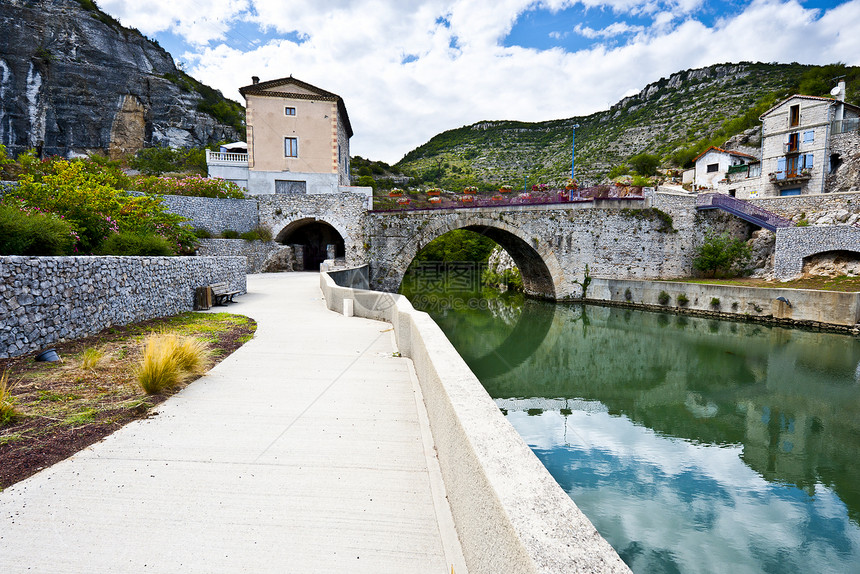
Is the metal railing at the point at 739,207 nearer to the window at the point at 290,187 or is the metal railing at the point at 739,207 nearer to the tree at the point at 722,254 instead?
the tree at the point at 722,254

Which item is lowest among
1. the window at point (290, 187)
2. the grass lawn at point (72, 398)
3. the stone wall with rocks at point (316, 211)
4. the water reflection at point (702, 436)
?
Answer: the water reflection at point (702, 436)

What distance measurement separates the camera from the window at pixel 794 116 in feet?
87.0

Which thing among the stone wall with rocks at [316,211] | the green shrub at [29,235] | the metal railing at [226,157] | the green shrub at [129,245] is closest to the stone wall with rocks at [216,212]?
the stone wall with rocks at [316,211]

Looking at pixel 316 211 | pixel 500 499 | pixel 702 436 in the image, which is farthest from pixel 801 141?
pixel 500 499

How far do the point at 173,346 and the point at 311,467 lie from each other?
298 centimetres

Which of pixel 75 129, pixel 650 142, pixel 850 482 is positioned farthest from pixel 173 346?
pixel 650 142

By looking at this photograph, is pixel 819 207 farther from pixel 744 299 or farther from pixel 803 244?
pixel 744 299

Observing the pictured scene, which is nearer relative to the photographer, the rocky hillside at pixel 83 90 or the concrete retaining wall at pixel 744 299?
the concrete retaining wall at pixel 744 299

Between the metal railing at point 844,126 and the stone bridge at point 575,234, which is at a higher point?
the metal railing at point 844,126

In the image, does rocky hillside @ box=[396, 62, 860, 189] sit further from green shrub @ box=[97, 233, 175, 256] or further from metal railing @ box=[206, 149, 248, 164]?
green shrub @ box=[97, 233, 175, 256]

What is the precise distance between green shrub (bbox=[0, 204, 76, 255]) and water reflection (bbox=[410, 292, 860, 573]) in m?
8.65

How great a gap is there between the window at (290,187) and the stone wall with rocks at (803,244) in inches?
992

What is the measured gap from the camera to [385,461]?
308cm

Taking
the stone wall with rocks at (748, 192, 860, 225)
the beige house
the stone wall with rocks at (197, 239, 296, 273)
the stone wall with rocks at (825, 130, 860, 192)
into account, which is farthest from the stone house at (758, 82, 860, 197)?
the stone wall with rocks at (197, 239, 296, 273)
